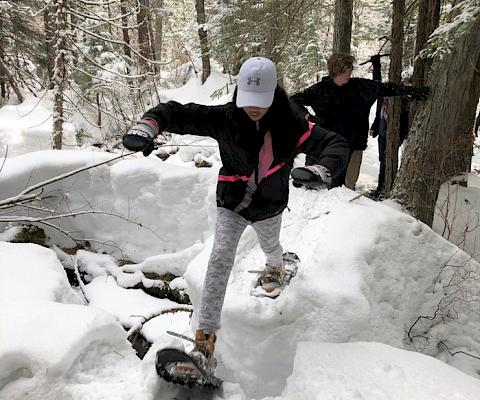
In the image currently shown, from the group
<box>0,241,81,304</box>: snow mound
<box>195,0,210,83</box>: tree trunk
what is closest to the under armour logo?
<box>0,241,81,304</box>: snow mound

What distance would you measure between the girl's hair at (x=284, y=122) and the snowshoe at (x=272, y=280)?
1003mm

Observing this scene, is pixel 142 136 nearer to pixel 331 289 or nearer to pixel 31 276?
pixel 331 289

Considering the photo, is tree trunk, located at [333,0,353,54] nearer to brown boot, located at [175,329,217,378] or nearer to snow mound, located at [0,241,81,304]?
snow mound, located at [0,241,81,304]

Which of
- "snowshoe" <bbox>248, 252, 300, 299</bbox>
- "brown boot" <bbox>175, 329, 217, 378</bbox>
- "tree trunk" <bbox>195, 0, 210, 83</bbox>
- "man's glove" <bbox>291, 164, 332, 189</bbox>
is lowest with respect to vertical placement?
"brown boot" <bbox>175, 329, 217, 378</bbox>

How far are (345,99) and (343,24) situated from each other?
2761 mm

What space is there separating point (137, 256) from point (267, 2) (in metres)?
5.20

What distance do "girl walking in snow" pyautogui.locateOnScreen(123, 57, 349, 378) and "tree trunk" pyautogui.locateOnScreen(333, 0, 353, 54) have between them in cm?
536

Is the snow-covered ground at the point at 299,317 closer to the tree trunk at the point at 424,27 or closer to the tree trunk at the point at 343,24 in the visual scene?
the tree trunk at the point at 424,27

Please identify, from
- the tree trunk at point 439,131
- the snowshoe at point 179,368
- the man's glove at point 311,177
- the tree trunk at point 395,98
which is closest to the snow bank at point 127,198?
the tree trunk at point 395,98

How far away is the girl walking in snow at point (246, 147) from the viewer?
2178 millimetres

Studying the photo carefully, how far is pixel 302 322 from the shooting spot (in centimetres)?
279

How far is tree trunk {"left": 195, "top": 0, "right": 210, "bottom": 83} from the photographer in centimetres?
1479

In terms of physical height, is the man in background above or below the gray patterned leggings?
above

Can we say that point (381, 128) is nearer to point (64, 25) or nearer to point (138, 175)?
point (138, 175)
